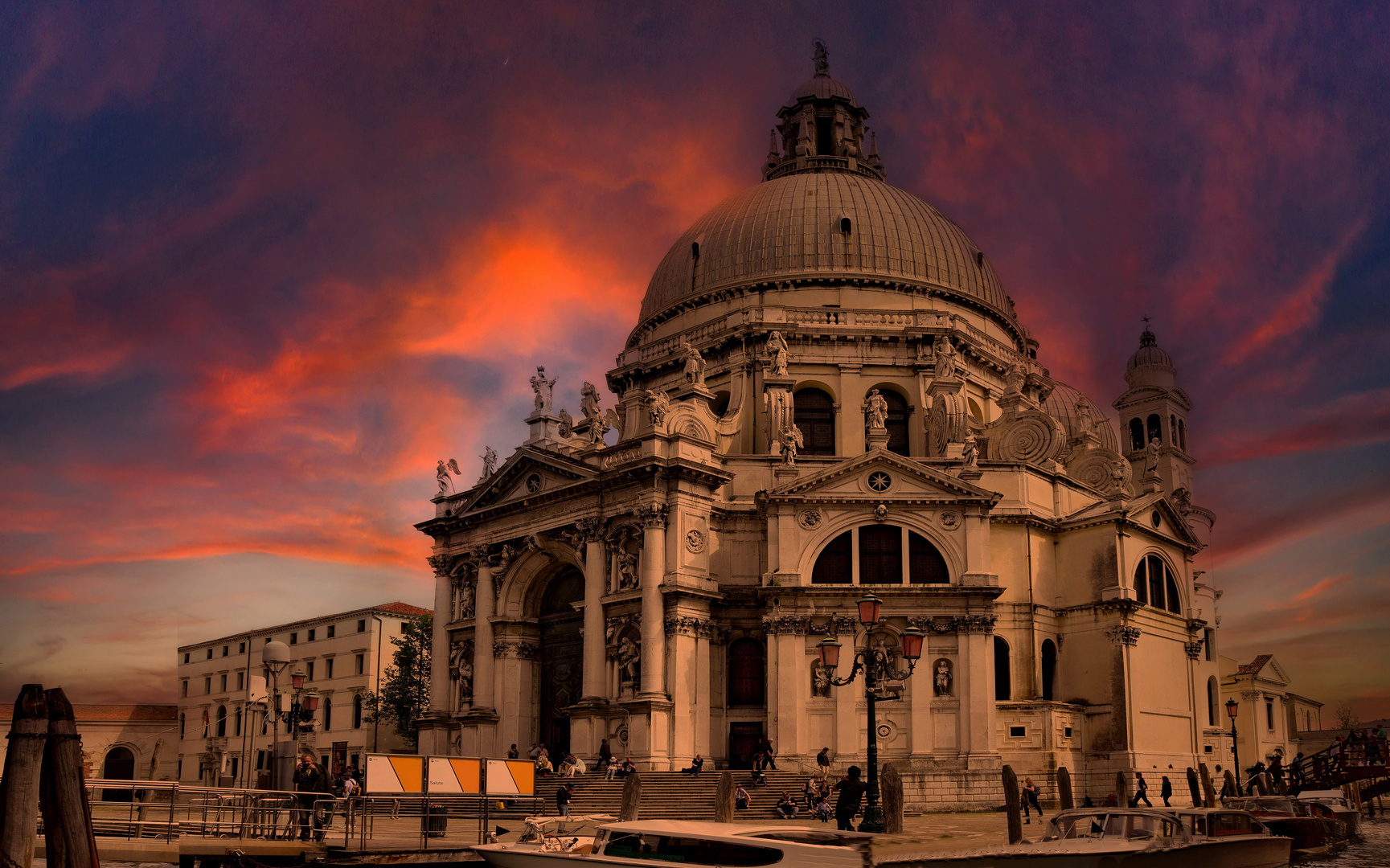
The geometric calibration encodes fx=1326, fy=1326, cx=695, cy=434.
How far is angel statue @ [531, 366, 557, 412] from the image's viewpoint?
4712 cm

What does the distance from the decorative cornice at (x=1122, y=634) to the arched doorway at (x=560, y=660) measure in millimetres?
17564

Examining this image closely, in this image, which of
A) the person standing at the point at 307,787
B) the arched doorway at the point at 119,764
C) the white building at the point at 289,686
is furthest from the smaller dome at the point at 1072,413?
the arched doorway at the point at 119,764

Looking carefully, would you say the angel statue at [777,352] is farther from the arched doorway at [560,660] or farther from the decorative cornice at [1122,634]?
the decorative cornice at [1122,634]

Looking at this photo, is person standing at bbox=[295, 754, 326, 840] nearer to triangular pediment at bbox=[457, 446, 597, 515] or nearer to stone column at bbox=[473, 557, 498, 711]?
triangular pediment at bbox=[457, 446, 597, 515]

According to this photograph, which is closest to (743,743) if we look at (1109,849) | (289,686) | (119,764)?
(1109,849)

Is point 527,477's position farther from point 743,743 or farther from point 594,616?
point 743,743

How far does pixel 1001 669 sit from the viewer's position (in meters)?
43.4

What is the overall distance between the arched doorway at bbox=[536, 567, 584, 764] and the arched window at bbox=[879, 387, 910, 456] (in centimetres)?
1249

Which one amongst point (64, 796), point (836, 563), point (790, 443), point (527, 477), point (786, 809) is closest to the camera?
point (64, 796)

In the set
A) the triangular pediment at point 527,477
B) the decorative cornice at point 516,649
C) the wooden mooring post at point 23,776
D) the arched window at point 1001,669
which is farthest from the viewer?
the decorative cornice at point 516,649

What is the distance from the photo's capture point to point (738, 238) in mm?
52719

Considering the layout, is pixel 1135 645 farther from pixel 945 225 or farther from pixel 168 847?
pixel 168 847

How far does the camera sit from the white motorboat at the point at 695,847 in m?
17.5

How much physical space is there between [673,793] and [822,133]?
3412 cm
